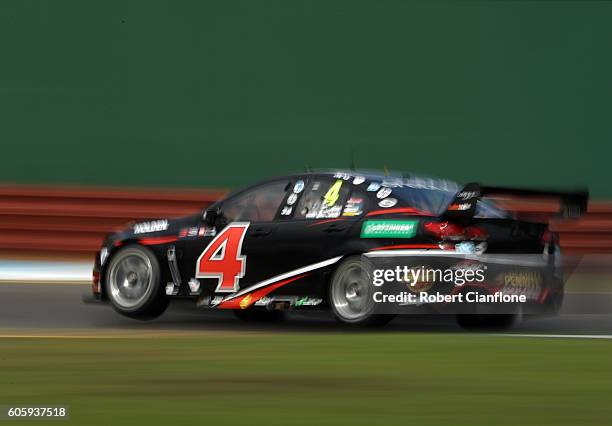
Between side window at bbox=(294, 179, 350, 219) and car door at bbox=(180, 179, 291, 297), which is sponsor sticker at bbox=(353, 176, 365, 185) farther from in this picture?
car door at bbox=(180, 179, 291, 297)

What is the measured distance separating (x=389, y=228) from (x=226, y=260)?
1506mm

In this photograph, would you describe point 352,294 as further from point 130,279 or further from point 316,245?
point 130,279

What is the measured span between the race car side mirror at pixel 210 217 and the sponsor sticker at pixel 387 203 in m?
1.54

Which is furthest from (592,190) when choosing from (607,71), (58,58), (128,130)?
(58,58)

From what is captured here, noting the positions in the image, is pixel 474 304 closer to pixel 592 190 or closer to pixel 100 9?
pixel 592 190

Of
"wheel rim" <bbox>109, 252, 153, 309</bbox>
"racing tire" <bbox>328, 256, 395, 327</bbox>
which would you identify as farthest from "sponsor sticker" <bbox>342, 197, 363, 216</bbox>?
"wheel rim" <bbox>109, 252, 153, 309</bbox>

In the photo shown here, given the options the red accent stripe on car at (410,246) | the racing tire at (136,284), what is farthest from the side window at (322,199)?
the racing tire at (136,284)

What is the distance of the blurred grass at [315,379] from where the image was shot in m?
6.71

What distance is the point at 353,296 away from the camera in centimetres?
1069

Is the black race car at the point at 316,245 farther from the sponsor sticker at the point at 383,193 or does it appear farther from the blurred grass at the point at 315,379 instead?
the blurred grass at the point at 315,379

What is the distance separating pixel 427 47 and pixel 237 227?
6046mm

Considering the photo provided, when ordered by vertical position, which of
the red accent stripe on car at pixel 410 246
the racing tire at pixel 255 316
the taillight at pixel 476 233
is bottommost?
the racing tire at pixel 255 316

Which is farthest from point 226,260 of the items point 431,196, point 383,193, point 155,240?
point 431,196

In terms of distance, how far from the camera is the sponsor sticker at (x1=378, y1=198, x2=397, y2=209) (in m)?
10.7
